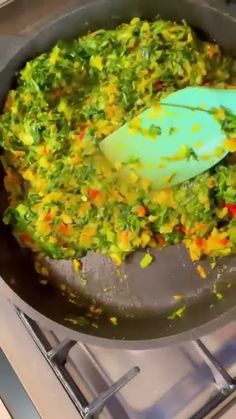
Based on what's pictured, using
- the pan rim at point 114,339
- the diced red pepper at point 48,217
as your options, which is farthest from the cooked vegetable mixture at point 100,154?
the pan rim at point 114,339

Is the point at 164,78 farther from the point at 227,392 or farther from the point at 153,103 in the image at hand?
the point at 227,392

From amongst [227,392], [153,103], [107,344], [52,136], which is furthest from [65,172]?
[227,392]

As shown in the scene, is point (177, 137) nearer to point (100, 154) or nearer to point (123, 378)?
point (100, 154)

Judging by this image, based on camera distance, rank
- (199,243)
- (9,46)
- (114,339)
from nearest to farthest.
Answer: (114,339), (199,243), (9,46)

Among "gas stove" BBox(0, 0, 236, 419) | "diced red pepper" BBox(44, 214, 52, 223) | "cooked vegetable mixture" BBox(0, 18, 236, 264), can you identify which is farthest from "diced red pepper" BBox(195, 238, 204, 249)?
"diced red pepper" BBox(44, 214, 52, 223)

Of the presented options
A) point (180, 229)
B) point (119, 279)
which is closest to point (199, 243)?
point (180, 229)

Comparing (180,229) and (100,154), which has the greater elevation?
(100,154)
